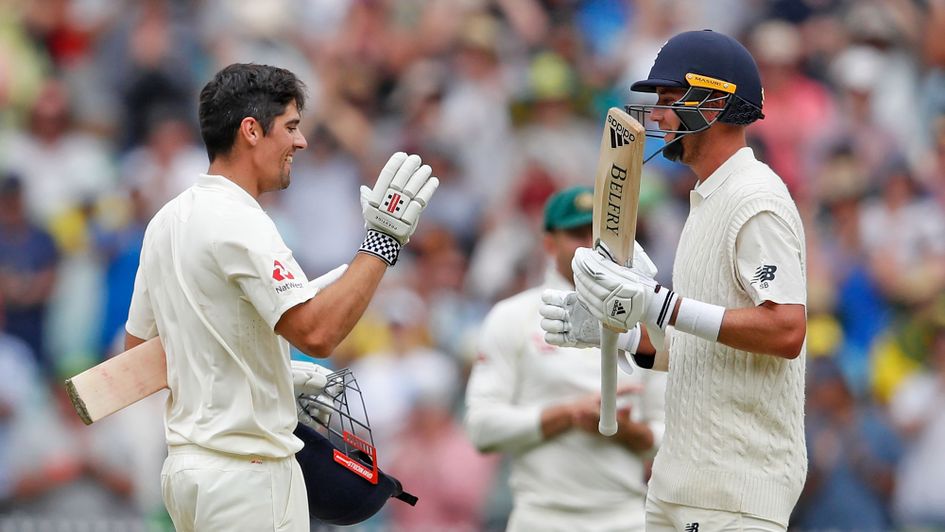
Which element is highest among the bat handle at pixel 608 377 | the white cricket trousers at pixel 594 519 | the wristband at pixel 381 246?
the wristband at pixel 381 246

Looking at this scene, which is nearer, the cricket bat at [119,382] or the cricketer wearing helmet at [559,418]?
the cricket bat at [119,382]

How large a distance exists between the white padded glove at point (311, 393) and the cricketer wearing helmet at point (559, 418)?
4.57ft

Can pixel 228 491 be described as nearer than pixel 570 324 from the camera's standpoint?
Yes

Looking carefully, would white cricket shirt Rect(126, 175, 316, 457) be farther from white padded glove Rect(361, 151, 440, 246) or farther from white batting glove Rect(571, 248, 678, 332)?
white batting glove Rect(571, 248, 678, 332)

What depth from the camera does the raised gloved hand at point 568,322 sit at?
187 inches

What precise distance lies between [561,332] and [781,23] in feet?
21.7

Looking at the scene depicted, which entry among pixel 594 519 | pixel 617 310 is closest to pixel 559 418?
pixel 594 519

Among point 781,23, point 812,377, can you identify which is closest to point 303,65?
point 781,23

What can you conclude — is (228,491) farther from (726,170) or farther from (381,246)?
(726,170)

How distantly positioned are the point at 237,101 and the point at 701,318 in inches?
61.7

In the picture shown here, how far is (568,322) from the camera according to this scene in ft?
15.6

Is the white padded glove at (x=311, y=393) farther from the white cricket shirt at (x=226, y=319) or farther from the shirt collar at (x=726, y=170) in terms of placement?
the shirt collar at (x=726, y=170)

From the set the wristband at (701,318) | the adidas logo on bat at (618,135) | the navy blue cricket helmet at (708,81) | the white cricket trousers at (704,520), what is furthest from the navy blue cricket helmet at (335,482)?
the navy blue cricket helmet at (708,81)

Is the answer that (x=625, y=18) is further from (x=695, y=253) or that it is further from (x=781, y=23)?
(x=695, y=253)
